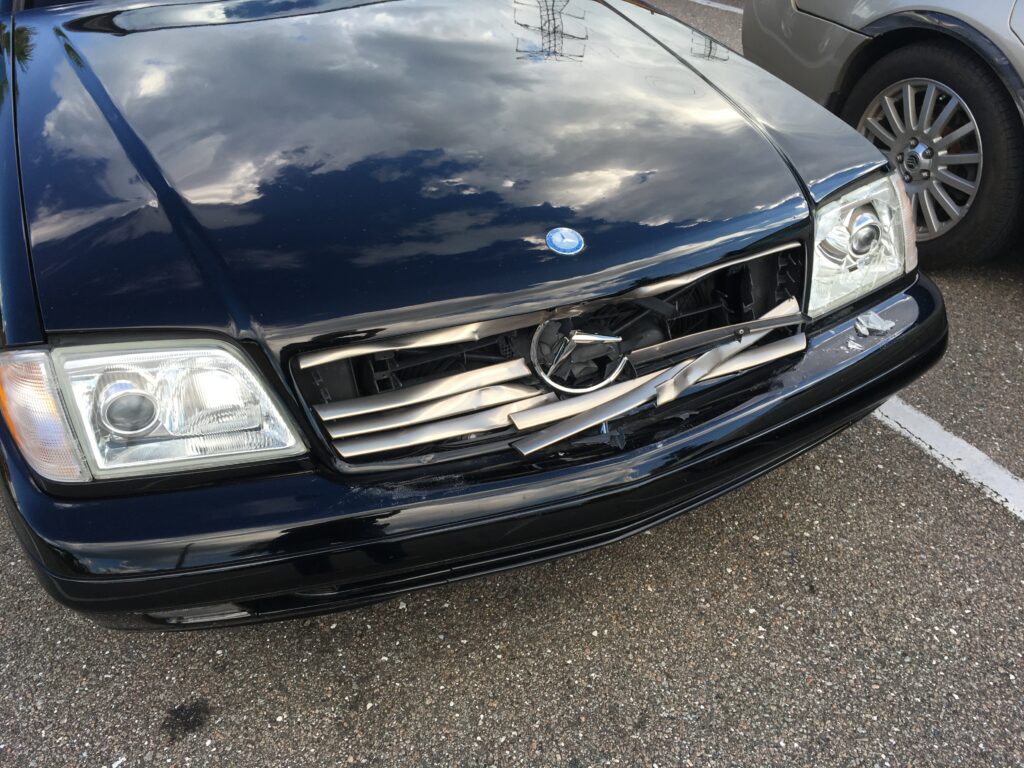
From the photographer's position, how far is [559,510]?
149cm

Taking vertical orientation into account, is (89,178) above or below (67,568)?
above

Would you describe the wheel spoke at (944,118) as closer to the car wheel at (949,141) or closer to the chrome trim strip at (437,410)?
the car wheel at (949,141)

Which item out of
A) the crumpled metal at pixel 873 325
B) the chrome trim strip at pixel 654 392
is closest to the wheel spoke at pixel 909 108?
the crumpled metal at pixel 873 325

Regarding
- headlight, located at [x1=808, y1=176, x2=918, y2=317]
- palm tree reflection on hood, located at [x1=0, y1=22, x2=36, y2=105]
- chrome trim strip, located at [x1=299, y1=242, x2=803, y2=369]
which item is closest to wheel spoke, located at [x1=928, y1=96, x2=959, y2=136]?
headlight, located at [x1=808, y1=176, x2=918, y2=317]

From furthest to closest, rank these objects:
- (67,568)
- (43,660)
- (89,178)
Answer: (43,660) < (89,178) < (67,568)

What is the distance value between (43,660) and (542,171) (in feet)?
5.09

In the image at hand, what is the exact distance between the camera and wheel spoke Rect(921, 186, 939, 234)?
3150 mm

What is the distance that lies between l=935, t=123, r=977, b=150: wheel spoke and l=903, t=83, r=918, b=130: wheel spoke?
119mm

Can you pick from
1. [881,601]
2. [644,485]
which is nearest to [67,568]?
[644,485]

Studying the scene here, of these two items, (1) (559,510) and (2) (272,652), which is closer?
(1) (559,510)

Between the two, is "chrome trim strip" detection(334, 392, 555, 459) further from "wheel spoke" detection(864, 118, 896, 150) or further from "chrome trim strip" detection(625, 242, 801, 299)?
"wheel spoke" detection(864, 118, 896, 150)

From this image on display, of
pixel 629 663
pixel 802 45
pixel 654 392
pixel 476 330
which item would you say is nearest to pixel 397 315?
pixel 476 330

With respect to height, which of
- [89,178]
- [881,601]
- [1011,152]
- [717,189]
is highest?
[89,178]

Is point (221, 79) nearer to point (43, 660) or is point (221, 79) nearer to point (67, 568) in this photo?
point (67, 568)
